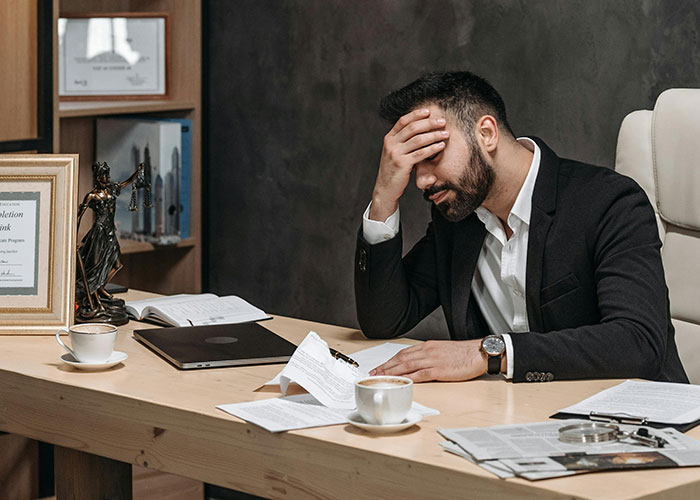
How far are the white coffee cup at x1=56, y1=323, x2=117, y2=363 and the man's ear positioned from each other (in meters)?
0.84

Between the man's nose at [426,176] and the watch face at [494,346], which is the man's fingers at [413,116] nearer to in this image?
the man's nose at [426,176]

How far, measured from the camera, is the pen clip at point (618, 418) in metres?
1.53

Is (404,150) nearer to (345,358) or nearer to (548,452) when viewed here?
(345,358)

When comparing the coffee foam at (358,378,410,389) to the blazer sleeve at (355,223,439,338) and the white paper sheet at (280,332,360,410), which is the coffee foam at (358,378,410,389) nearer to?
the white paper sheet at (280,332,360,410)

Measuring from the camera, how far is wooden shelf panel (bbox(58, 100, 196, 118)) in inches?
121

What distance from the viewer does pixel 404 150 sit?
212 cm

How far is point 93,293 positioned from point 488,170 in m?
0.87

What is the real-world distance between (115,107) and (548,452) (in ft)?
7.16

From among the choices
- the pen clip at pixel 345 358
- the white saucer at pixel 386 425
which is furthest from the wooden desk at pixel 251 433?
the pen clip at pixel 345 358

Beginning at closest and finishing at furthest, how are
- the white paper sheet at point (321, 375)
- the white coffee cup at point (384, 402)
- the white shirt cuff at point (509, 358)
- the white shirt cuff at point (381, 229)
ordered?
the white coffee cup at point (384, 402) < the white paper sheet at point (321, 375) < the white shirt cuff at point (509, 358) < the white shirt cuff at point (381, 229)

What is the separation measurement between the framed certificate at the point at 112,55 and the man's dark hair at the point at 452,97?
1.40m

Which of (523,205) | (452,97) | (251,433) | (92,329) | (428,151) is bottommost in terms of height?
(251,433)

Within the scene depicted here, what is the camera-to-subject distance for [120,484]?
6.95 feet

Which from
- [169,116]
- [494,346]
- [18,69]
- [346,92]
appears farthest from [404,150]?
[169,116]
